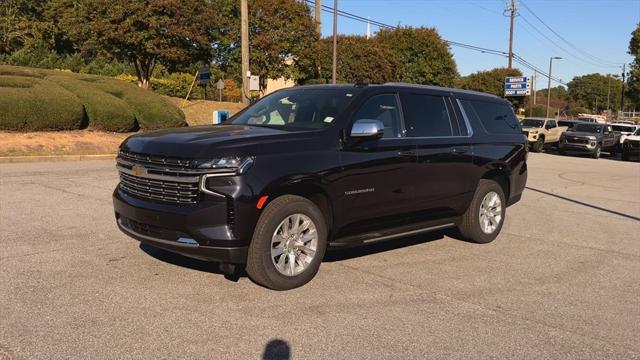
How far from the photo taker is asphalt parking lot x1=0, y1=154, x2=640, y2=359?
3.99m

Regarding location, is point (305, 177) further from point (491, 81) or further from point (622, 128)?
point (491, 81)

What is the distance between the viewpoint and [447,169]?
659 centimetres

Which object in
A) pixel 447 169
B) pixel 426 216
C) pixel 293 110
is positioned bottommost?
pixel 426 216

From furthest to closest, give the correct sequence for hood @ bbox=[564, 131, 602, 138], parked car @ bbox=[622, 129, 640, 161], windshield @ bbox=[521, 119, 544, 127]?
windshield @ bbox=[521, 119, 544, 127], hood @ bbox=[564, 131, 602, 138], parked car @ bbox=[622, 129, 640, 161]

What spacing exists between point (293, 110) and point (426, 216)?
1.89 metres

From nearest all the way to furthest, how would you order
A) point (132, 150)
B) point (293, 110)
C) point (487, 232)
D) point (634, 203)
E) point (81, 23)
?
point (132, 150), point (293, 110), point (487, 232), point (634, 203), point (81, 23)

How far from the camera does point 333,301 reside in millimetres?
4891

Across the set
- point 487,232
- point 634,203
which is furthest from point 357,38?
point 487,232

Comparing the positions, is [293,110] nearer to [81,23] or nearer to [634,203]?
[634,203]

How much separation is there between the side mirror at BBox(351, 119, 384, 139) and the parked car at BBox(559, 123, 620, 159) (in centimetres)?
2526

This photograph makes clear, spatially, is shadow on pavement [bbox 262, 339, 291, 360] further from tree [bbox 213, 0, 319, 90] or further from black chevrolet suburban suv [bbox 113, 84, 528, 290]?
tree [bbox 213, 0, 319, 90]

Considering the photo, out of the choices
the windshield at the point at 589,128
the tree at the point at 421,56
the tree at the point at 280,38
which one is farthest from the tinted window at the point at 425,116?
the tree at the point at 421,56

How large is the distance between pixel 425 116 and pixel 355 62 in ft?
120

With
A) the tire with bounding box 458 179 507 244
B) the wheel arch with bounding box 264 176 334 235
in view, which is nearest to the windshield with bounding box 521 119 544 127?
the tire with bounding box 458 179 507 244
